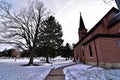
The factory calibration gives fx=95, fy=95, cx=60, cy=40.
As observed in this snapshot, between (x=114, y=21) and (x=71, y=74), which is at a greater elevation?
(x=114, y=21)

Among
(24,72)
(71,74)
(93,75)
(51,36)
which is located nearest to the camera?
(93,75)

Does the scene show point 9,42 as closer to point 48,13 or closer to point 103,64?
point 48,13

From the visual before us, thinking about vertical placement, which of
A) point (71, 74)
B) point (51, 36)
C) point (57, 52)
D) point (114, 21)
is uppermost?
point (51, 36)

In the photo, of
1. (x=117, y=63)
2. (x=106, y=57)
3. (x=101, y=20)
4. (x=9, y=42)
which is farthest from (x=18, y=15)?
(x=117, y=63)

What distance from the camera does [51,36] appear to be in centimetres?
2784

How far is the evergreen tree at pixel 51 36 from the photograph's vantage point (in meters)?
27.0

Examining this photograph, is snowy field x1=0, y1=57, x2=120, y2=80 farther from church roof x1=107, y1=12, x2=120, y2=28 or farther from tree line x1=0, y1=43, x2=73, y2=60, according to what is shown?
tree line x1=0, y1=43, x2=73, y2=60

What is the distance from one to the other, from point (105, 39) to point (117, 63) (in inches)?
128

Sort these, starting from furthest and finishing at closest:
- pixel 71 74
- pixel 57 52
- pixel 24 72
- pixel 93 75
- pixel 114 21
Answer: pixel 57 52 < pixel 114 21 < pixel 24 72 < pixel 71 74 < pixel 93 75

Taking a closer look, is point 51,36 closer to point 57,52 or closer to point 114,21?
point 57,52

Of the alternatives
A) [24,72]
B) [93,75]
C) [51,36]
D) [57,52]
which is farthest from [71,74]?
[57,52]

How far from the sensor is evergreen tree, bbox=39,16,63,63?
27.0 meters

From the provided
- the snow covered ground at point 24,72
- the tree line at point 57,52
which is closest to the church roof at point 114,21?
the snow covered ground at point 24,72

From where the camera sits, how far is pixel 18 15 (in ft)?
58.9
